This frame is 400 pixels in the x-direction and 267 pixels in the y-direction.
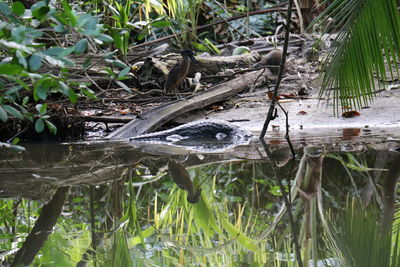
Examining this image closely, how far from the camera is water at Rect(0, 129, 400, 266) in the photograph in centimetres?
226

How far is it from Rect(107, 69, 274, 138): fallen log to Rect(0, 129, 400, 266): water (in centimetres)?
124

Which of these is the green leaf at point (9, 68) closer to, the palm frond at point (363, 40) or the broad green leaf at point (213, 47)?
the palm frond at point (363, 40)

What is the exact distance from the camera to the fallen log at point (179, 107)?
637cm

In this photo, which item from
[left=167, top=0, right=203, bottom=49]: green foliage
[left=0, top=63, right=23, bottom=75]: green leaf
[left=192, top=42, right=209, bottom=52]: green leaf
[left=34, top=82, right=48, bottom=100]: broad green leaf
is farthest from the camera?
[left=192, top=42, right=209, bottom=52]: green leaf

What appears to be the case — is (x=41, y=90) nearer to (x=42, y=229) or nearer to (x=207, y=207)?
(x=42, y=229)

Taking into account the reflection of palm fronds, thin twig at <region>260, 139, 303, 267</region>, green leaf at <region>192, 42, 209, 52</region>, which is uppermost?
green leaf at <region>192, 42, 209, 52</region>

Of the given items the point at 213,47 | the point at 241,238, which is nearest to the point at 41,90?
the point at 241,238

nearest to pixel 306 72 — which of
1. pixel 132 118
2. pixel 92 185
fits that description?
pixel 132 118

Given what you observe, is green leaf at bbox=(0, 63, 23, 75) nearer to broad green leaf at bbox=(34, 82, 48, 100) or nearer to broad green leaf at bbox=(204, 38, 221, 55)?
broad green leaf at bbox=(34, 82, 48, 100)

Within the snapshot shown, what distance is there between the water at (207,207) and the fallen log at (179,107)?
1.24 meters

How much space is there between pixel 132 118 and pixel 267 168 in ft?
9.50

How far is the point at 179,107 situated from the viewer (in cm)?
682

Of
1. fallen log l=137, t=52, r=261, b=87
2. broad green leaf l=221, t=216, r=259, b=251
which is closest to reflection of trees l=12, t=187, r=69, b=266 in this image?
broad green leaf l=221, t=216, r=259, b=251

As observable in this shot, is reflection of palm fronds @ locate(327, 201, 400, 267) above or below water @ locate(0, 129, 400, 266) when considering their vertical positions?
below
